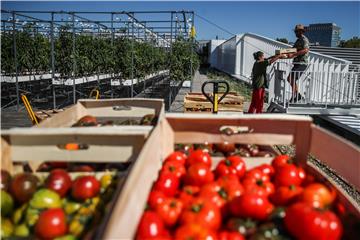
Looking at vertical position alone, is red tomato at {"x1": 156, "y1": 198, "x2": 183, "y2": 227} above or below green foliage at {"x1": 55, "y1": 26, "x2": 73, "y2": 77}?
below

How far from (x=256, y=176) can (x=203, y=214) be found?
57cm

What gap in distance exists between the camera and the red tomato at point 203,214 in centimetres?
165

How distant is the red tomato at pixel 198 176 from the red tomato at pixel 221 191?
0.07 m

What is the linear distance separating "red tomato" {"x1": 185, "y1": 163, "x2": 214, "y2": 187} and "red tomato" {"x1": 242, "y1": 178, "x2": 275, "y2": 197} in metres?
0.21

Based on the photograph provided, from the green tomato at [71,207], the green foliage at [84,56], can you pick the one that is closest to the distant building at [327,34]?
the green foliage at [84,56]

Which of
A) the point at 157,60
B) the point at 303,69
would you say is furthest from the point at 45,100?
the point at 303,69

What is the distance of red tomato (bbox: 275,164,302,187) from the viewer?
6.77ft

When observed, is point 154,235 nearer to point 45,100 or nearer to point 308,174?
point 308,174

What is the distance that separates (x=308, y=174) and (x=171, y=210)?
0.95 metres

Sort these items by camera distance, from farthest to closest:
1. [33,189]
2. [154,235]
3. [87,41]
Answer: [87,41], [33,189], [154,235]

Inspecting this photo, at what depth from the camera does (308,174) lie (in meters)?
2.22

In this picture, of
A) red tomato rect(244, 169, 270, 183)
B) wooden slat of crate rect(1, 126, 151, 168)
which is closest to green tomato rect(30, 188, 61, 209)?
wooden slat of crate rect(1, 126, 151, 168)

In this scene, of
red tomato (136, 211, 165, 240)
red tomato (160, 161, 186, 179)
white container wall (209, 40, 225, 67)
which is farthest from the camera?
white container wall (209, 40, 225, 67)

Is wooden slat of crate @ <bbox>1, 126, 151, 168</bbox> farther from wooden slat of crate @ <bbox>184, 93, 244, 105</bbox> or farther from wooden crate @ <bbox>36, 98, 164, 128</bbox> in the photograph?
wooden slat of crate @ <bbox>184, 93, 244, 105</bbox>
